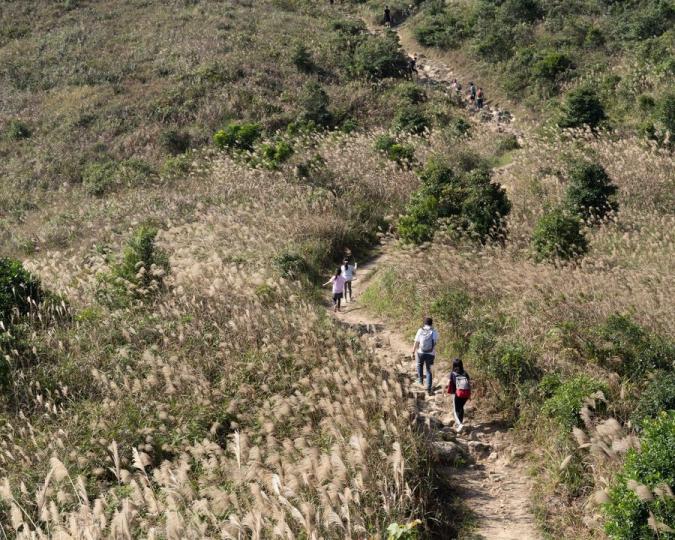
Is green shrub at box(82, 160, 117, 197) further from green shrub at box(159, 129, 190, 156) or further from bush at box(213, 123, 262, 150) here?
bush at box(213, 123, 262, 150)

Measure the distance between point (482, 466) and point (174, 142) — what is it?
21.4 meters

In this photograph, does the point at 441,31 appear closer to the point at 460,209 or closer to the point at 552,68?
the point at 552,68

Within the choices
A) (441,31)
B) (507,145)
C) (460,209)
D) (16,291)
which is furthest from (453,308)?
(441,31)

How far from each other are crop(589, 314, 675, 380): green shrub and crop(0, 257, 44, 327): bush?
8.55 m

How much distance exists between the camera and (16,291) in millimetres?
10273

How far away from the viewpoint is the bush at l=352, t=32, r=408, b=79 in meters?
31.2

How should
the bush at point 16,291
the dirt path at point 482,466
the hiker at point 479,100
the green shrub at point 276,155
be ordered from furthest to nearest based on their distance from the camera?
the hiker at point 479,100
the green shrub at point 276,155
the bush at point 16,291
the dirt path at point 482,466

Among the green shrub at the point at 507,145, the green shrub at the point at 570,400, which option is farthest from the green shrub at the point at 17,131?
the green shrub at the point at 570,400

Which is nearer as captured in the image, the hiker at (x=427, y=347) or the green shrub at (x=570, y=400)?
the green shrub at (x=570, y=400)

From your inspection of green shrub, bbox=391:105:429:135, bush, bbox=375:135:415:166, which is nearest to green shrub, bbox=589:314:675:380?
bush, bbox=375:135:415:166

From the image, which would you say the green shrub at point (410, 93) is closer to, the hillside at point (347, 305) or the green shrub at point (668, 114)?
the hillside at point (347, 305)

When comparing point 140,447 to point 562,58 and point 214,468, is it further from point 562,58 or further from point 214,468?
point 562,58

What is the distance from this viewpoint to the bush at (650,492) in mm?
4711

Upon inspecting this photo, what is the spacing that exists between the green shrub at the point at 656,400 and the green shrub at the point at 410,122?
17.8m
